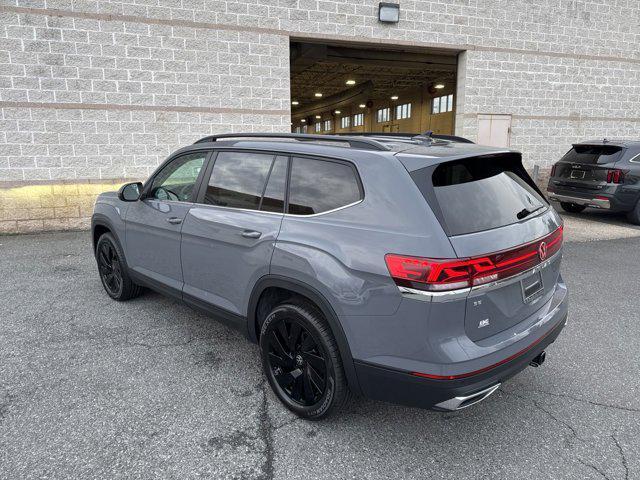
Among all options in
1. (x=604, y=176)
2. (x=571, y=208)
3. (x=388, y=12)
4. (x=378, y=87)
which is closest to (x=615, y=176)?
(x=604, y=176)

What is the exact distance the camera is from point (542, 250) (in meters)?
2.54

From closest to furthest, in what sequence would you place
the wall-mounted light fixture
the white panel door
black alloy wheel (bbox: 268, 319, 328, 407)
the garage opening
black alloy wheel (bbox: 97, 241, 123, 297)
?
black alloy wheel (bbox: 268, 319, 328, 407), black alloy wheel (bbox: 97, 241, 123, 297), the wall-mounted light fixture, the white panel door, the garage opening

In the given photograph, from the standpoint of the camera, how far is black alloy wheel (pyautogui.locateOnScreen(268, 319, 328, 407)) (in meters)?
2.58

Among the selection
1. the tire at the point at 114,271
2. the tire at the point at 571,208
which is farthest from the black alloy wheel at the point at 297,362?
the tire at the point at 571,208

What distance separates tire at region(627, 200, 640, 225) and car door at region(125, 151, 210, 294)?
9.07 metres

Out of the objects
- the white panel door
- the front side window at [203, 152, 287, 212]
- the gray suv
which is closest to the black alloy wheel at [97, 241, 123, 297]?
the gray suv

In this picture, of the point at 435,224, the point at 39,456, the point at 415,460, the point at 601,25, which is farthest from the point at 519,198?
the point at 601,25

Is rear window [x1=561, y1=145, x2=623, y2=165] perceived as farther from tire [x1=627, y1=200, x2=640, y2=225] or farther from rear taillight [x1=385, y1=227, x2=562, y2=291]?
rear taillight [x1=385, y1=227, x2=562, y2=291]

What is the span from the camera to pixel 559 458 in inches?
93.0

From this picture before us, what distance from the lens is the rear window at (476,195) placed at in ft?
7.34

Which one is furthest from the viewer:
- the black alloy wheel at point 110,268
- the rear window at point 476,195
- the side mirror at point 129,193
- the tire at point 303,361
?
the black alloy wheel at point 110,268

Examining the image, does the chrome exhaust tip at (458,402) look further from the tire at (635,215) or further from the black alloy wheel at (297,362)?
the tire at (635,215)

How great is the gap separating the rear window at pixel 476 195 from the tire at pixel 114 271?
3.25 meters

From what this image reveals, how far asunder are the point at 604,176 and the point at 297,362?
855cm
